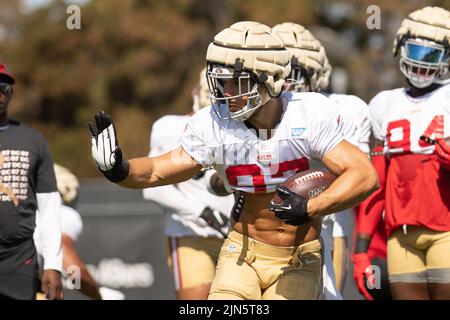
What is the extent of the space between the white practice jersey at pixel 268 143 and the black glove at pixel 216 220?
4.96 feet

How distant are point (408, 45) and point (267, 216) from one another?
1.55 meters

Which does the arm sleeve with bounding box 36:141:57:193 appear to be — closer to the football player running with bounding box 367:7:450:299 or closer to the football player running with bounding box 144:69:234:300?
the football player running with bounding box 144:69:234:300

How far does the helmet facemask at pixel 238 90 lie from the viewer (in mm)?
4758

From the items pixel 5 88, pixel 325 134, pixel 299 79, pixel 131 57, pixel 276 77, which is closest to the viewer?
pixel 325 134

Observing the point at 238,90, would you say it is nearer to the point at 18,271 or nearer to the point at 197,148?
the point at 197,148

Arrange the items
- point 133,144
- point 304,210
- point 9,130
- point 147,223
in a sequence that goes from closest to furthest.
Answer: point 304,210
point 9,130
point 147,223
point 133,144

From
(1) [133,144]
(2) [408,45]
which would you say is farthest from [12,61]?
(2) [408,45]

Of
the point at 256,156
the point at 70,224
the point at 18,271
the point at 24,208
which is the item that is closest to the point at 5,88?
the point at 24,208

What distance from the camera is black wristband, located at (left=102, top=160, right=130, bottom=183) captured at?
4649 millimetres

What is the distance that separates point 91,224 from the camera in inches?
376

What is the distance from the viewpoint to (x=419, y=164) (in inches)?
224

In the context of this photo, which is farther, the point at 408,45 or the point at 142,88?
the point at 142,88

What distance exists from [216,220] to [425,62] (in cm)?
161

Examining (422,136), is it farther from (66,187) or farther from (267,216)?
(66,187)
